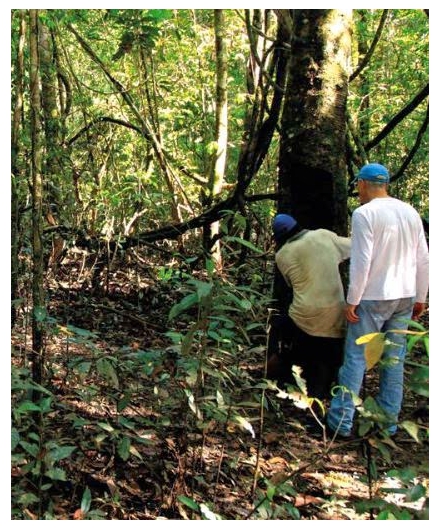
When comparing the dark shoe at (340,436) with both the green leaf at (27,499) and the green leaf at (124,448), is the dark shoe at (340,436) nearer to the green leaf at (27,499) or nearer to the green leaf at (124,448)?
the green leaf at (124,448)

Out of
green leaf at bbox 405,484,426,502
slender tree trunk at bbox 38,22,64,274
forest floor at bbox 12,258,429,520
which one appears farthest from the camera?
slender tree trunk at bbox 38,22,64,274

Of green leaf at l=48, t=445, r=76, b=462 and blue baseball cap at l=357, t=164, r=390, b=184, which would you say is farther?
blue baseball cap at l=357, t=164, r=390, b=184

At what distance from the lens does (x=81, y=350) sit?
5.79 meters

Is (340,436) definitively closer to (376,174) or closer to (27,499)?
(376,174)

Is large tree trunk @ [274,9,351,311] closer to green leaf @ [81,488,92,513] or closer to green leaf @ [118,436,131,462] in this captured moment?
green leaf @ [118,436,131,462]

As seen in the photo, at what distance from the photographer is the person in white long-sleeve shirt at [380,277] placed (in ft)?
13.1

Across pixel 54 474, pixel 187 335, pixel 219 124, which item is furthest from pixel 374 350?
pixel 219 124

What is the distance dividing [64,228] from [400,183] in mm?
6272

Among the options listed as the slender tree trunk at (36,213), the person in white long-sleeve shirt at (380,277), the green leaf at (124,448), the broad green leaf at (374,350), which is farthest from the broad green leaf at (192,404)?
the person in white long-sleeve shirt at (380,277)

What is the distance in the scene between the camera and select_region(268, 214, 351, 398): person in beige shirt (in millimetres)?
4430

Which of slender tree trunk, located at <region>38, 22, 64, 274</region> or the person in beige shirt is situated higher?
slender tree trunk, located at <region>38, 22, 64, 274</region>

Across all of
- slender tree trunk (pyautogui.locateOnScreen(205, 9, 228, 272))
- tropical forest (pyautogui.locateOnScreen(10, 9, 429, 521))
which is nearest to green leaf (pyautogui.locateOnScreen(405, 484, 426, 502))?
tropical forest (pyautogui.locateOnScreen(10, 9, 429, 521))

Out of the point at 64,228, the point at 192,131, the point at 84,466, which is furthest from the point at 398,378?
the point at 192,131

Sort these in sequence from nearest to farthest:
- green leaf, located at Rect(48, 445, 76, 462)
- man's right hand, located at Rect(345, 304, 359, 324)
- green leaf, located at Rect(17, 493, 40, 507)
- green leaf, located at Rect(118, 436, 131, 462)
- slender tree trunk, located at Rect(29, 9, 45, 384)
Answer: green leaf, located at Rect(17, 493, 40, 507) → green leaf, located at Rect(48, 445, 76, 462) → green leaf, located at Rect(118, 436, 131, 462) → slender tree trunk, located at Rect(29, 9, 45, 384) → man's right hand, located at Rect(345, 304, 359, 324)
